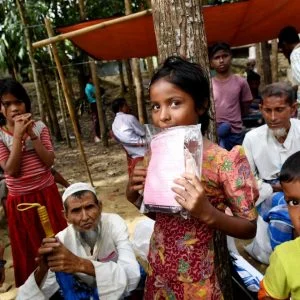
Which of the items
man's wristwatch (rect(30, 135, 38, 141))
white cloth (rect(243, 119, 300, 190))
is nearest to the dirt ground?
white cloth (rect(243, 119, 300, 190))

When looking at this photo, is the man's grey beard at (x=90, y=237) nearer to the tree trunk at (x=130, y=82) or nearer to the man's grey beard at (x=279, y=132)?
the man's grey beard at (x=279, y=132)

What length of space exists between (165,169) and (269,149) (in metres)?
1.80

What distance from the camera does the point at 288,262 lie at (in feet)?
3.93

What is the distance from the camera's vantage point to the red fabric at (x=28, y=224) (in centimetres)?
253

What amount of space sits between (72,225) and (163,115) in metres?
1.19

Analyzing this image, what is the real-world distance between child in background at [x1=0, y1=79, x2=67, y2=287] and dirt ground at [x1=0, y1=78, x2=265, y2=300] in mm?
662

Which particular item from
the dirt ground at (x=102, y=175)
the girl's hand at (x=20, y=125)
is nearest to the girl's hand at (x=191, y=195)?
the girl's hand at (x=20, y=125)

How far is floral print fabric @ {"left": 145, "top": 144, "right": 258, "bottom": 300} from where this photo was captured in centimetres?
121

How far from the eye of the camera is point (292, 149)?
8.80 feet

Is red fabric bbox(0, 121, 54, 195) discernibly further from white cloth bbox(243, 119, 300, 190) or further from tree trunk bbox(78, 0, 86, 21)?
tree trunk bbox(78, 0, 86, 21)

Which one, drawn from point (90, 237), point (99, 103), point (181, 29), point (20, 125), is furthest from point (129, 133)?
point (181, 29)

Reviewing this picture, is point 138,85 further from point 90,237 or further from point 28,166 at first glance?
point 90,237

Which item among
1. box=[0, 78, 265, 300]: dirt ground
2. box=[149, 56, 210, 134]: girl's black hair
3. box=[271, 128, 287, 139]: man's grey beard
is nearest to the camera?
box=[149, 56, 210, 134]: girl's black hair

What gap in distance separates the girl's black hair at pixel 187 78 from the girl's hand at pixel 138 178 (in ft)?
0.96
